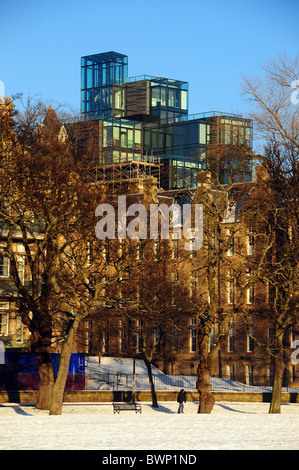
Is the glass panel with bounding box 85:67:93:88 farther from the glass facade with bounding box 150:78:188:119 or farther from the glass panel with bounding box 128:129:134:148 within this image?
the glass panel with bounding box 128:129:134:148

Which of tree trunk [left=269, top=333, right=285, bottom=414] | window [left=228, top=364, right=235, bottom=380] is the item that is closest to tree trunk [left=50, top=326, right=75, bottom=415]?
tree trunk [left=269, top=333, right=285, bottom=414]

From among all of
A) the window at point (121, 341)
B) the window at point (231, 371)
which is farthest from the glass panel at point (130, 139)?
the window at point (231, 371)

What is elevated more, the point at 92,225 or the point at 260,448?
the point at 92,225

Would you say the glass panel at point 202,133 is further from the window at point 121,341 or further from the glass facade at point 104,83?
the window at point 121,341

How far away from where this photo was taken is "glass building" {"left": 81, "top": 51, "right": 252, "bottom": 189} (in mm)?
115625

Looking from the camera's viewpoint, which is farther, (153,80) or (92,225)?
(153,80)

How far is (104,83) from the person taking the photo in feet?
471

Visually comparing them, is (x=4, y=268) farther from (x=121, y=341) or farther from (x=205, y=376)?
(x=205, y=376)

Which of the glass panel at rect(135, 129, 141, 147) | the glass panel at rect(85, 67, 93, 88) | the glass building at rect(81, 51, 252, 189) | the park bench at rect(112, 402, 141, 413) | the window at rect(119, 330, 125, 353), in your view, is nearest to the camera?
the park bench at rect(112, 402, 141, 413)

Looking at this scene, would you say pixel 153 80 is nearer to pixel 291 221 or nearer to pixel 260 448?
pixel 291 221

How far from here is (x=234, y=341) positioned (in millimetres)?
77375
